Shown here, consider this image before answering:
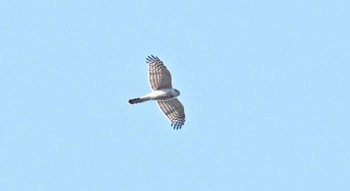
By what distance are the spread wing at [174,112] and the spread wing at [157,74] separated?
50.5 inches

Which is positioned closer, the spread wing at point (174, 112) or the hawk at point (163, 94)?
the hawk at point (163, 94)

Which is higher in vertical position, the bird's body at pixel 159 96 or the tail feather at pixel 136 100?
the bird's body at pixel 159 96

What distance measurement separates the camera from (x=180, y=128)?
74.9 meters

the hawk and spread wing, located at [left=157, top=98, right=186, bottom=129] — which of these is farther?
spread wing, located at [left=157, top=98, right=186, bottom=129]

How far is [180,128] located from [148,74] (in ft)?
11.3

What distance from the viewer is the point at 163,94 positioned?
73375 mm

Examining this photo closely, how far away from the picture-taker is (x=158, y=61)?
72750mm

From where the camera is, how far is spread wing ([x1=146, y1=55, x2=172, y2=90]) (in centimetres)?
7281

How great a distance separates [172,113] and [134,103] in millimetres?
2306

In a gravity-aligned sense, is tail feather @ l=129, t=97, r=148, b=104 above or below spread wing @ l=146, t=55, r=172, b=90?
below

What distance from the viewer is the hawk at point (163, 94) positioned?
72.9 m

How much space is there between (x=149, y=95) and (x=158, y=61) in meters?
1.79

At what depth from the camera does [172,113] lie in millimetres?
74875

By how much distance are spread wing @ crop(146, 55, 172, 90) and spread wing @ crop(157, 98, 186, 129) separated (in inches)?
50.5
